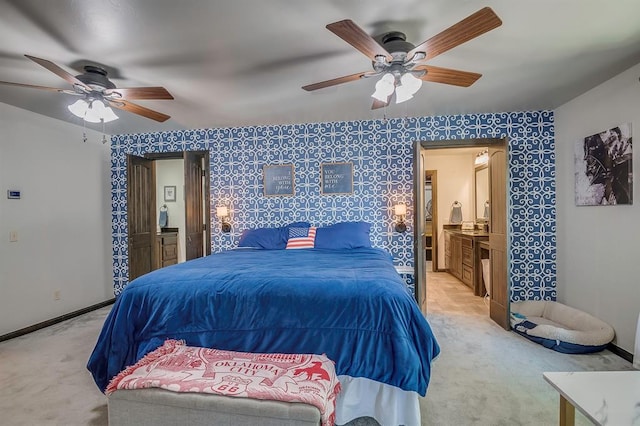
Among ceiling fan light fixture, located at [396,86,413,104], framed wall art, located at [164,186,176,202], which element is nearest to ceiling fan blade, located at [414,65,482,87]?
ceiling fan light fixture, located at [396,86,413,104]

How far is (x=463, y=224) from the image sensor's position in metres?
Result: 6.10

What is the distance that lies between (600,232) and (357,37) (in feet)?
9.59

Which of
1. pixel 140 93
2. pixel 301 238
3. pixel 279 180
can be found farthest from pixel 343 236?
pixel 140 93

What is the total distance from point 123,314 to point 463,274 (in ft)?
16.0

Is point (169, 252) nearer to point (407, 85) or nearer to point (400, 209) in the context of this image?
point (400, 209)

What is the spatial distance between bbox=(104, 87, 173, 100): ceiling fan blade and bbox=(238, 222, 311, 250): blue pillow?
1.84m

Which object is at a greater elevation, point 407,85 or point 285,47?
point 285,47

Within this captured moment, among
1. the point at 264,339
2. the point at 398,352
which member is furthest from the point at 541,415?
the point at 264,339

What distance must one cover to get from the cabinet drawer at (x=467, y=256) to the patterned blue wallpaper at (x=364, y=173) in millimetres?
1139

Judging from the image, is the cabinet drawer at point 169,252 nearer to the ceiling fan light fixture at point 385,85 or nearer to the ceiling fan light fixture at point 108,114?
the ceiling fan light fixture at point 108,114

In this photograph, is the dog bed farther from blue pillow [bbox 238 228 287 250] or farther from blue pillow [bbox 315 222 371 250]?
blue pillow [bbox 238 228 287 250]

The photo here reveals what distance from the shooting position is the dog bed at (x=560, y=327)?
276 cm

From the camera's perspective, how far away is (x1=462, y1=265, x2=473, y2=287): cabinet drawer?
492 centimetres

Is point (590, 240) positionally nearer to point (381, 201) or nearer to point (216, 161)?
point (381, 201)
